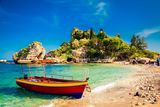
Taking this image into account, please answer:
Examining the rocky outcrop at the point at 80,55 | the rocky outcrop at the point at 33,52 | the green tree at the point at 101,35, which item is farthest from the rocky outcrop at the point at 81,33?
the rocky outcrop at the point at 33,52

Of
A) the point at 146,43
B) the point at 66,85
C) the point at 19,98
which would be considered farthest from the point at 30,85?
the point at 146,43

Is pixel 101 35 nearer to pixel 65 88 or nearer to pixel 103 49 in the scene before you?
pixel 103 49

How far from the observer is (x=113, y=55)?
123m

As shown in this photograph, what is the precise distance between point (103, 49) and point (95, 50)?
5336 millimetres

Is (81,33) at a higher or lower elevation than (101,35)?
higher

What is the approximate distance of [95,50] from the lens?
12369 centimetres

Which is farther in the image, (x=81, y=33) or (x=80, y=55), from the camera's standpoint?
(x=81, y=33)

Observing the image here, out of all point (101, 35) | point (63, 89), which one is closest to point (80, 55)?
point (101, 35)

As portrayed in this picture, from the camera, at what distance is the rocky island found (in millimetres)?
120863

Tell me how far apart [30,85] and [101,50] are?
100803mm

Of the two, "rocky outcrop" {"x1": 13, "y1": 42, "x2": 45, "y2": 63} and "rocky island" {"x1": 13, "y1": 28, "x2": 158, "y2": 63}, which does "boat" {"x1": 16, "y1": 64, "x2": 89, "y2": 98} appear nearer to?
"rocky island" {"x1": 13, "y1": 28, "x2": 158, "y2": 63}

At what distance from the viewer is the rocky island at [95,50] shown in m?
121

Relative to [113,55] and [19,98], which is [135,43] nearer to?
[113,55]

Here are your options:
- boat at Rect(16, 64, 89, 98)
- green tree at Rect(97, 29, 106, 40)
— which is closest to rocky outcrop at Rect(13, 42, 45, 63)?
green tree at Rect(97, 29, 106, 40)
